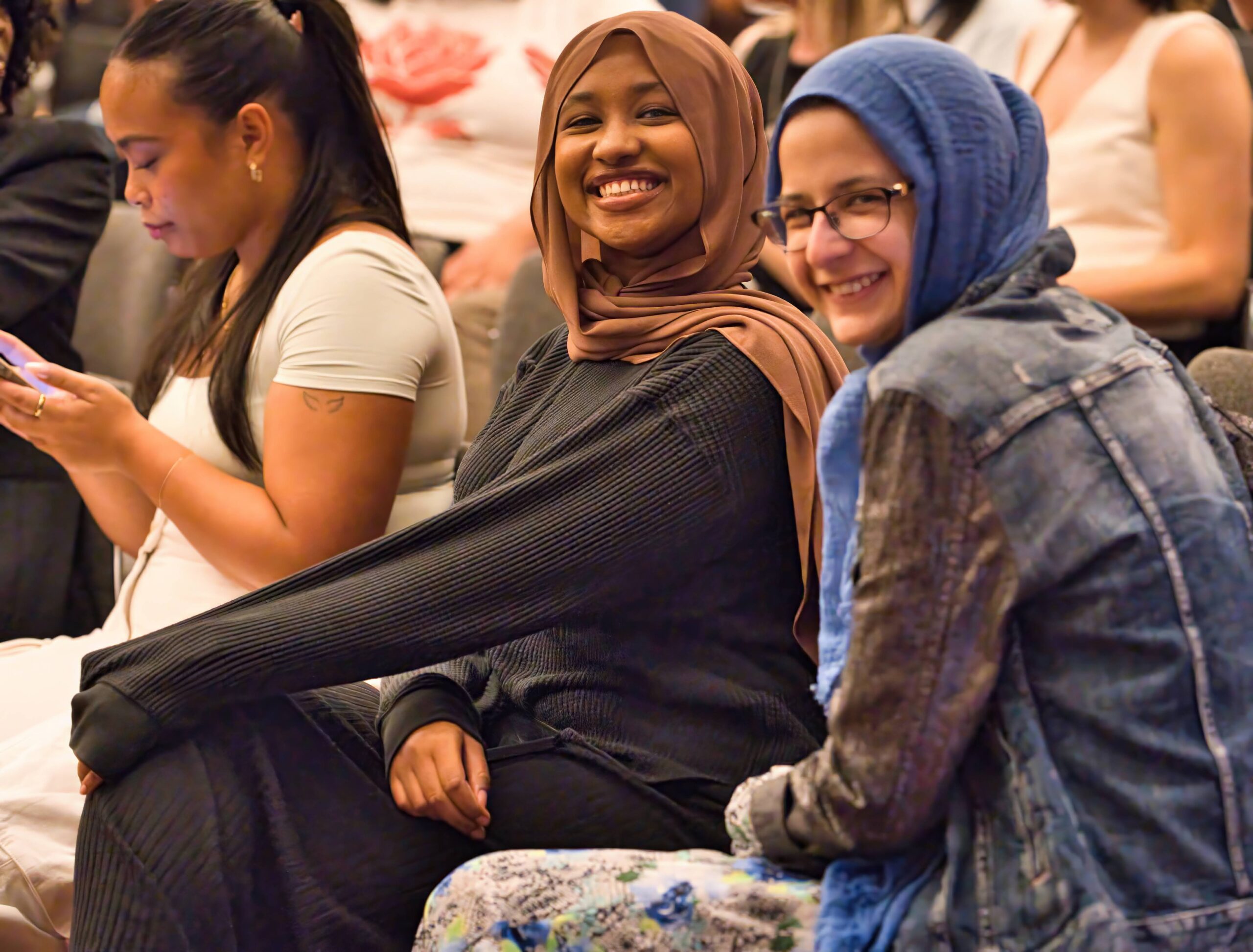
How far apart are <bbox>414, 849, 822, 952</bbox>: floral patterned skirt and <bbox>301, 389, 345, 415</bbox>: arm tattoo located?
0.69 m

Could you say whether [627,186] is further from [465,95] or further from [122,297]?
[465,95]

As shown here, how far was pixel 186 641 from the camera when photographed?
1.31m

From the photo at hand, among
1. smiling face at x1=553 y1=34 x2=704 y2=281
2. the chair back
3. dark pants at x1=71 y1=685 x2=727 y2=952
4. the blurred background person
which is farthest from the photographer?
the blurred background person

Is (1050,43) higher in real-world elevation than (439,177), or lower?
higher

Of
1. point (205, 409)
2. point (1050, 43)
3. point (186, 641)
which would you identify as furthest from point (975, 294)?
point (1050, 43)

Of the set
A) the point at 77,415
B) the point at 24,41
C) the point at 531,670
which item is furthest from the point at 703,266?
the point at 24,41

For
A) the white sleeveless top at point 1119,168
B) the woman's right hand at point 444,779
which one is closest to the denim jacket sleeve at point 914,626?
the woman's right hand at point 444,779

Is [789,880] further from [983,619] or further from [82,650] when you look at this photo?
[82,650]

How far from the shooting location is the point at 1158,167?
2176mm

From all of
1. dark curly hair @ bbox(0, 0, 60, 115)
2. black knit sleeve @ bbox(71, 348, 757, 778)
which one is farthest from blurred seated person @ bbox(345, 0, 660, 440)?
black knit sleeve @ bbox(71, 348, 757, 778)

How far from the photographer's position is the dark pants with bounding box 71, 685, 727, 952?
127cm

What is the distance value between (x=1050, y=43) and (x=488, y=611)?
165 cm

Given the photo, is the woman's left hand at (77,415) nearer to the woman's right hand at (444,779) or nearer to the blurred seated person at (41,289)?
the blurred seated person at (41,289)

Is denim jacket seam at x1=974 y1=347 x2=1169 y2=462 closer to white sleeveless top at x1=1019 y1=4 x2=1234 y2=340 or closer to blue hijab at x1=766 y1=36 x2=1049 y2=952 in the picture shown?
blue hijab at x1=766 y1=36 x2=1049 y2=952
